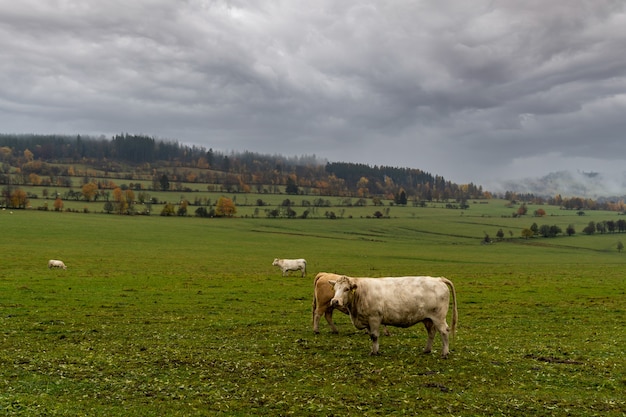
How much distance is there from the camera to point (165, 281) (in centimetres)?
3928

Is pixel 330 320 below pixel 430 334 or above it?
below

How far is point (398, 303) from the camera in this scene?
1661cm

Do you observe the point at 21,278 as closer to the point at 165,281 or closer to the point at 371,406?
the point at 165,281

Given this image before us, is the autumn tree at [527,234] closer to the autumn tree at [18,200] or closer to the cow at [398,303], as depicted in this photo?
the cow at [398,303]

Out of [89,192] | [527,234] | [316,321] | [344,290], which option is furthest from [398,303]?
[89,192]

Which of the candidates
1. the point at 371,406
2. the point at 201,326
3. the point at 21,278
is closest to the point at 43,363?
the point at 201,326

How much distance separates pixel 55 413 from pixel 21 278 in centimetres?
3200

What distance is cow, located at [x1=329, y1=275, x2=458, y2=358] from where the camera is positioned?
16500mm

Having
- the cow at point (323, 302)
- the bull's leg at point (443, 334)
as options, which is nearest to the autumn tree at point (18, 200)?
the cow at point (323, 302)

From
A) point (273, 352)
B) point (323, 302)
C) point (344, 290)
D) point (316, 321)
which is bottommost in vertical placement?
point (273, 352)

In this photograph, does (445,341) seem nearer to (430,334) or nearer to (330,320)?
(430,334)

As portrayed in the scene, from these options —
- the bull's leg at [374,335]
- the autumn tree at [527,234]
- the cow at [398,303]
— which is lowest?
the autumn tree at [527,234]

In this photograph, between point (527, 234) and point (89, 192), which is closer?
point (527, 234)

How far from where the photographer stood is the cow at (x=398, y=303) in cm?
1650
